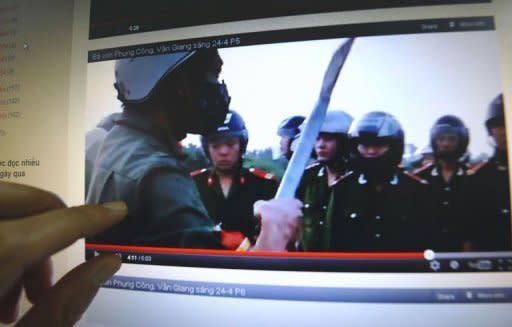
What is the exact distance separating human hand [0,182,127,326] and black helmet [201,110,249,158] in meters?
0.31

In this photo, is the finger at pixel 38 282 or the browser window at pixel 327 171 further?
the browser window at pixel 327 171

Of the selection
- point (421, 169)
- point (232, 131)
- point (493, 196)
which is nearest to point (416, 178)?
point (421, 169)

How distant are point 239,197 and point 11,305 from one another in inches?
14.7

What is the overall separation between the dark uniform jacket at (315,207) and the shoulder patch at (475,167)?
0.25 meters

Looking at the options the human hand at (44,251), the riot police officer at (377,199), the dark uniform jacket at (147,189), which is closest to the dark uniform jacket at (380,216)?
the riot police officer at (377,199)

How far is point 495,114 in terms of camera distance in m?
0.56

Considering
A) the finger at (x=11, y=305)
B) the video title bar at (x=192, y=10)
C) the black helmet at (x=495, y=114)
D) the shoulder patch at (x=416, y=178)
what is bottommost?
the finger at (x=11, y=305)

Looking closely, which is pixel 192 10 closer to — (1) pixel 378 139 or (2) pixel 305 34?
(2) pixel 305 34

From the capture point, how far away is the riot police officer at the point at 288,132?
607mm

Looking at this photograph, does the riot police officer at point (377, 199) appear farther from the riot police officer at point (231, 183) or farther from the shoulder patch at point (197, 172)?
the shoulder patch at point (197, 172)

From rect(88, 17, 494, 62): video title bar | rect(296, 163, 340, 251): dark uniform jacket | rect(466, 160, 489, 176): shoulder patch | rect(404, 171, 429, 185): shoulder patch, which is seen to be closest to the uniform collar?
rect(88, 17, 494, 62): video title bar

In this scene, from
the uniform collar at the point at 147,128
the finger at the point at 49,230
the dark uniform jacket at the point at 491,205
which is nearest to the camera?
the finger at the point at 49,230

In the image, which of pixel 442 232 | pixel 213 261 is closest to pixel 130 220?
pixel 213 261

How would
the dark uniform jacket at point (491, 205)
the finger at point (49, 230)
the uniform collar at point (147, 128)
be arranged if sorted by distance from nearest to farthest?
the finger at point (49, 230) → the dark uniform jacket at point (491, 205) → the uniform collar at point (147, 128)
